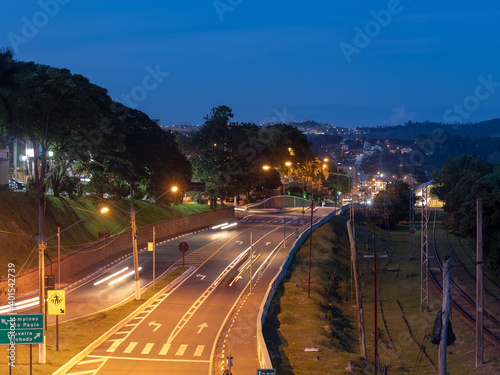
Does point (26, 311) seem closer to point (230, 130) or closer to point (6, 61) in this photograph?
point (6, 61)

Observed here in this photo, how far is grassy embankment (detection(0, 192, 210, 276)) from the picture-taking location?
4347 cm

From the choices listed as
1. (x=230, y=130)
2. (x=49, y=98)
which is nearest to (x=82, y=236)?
(x=49, y=98)

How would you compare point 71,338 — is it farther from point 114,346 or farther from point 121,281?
point 121,281

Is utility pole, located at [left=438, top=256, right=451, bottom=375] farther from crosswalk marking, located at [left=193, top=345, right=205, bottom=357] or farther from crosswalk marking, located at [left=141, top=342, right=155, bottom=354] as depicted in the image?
crosswalk marking, located at [left=141, top=342, right=155, bottom=354]

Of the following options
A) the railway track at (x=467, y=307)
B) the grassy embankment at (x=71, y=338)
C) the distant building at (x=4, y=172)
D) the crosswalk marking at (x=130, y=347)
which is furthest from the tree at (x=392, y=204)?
the crosswalk marking at (x=130, y=347)

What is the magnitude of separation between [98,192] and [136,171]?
Result: 4968mm

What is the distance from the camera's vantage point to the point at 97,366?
25.9 meters

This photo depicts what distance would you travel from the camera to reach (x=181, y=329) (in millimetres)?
33312

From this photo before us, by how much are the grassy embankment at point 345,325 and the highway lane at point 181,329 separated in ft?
11.5

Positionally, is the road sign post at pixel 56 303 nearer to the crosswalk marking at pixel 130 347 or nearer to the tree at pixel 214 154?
the crosswalk marking at pixel 130 347

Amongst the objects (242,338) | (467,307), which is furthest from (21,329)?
(467,307)

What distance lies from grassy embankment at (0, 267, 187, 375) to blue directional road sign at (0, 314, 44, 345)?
10.1 ft

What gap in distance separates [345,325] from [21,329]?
27549 millimetres

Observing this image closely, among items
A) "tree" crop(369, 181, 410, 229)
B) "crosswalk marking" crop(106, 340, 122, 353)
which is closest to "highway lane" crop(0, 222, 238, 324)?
"crosswalk marking" crop(106, 340, 122, 353)
